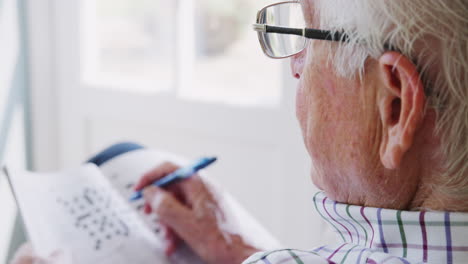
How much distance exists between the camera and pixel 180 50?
6.50 ft

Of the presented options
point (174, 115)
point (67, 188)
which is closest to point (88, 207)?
point (67, 188)

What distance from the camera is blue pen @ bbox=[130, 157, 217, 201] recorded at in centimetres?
95

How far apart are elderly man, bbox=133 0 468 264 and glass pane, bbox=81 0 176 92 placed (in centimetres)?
148

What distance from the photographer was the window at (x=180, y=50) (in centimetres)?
194

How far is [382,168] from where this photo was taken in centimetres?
56

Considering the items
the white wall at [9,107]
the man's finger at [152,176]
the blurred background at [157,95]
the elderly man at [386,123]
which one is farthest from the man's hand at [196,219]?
the white wall at [9,107]

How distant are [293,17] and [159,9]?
56.7 inches

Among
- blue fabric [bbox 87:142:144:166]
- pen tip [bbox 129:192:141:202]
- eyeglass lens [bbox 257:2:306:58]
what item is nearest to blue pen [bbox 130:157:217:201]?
pen tip [bbox 129:192:141:202]

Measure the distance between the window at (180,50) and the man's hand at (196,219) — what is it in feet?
2.97

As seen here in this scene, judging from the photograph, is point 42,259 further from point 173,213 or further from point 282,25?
point 282,25

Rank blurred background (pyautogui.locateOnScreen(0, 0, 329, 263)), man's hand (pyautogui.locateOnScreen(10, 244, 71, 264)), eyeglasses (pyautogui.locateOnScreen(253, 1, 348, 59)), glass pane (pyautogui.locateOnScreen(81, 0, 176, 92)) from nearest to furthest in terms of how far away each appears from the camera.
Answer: eyeglasses (pyautogui.locateOnScreen(253, 1, 348, 59)), man's hand (pyautogui.locateOnScreen(10, 244, 71, 264)), blurred background (pyautogui.locateOnScreen(0, 0, 329, 263)), glass pane (pyautogui.locateOnScreen(81, 0, 176, 92))

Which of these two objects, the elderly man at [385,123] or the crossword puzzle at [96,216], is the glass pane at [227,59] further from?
the elderly man at [385,123]

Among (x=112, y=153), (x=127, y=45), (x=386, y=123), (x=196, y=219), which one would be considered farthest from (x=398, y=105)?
(x=127, y=45)

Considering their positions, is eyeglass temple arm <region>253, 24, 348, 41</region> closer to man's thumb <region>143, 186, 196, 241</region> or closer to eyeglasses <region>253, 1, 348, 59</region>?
eyeglasses <region>253, 1, 348, 59</region>
